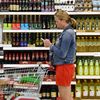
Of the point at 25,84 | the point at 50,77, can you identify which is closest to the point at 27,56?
the point at 50,77

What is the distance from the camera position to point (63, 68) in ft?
16.7

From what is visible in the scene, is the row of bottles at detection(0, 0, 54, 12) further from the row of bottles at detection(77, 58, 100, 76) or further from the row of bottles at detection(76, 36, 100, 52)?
the row of bottles at detection(77, 58, 100, 76)

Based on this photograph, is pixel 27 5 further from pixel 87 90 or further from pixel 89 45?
pixel 87 90

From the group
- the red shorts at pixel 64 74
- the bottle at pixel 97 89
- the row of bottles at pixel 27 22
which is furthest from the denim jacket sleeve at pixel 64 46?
the bottle at pixel 97 89

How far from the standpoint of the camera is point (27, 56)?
7078 millimetres

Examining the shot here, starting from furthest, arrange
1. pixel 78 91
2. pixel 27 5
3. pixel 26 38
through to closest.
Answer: pixel 78 91, pixel 26 38, pixel 27 5

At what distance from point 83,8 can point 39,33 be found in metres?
1.01

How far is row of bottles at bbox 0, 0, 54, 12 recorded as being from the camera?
22.6ft

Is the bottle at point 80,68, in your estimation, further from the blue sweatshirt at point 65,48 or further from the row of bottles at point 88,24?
the blue sweatshirt at point 65,48

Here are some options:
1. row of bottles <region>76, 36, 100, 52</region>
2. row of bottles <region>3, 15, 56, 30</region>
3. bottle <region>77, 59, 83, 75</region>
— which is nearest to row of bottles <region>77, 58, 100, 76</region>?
bottle <region>77, 59, 83, 75</region>

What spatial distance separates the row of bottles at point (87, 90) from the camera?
719 centimetres

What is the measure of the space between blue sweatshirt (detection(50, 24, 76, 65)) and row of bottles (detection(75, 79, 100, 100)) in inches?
85.5

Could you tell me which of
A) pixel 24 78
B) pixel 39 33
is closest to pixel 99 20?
pixel 39 33

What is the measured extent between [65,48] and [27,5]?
2.23 meters
